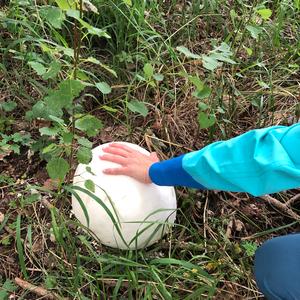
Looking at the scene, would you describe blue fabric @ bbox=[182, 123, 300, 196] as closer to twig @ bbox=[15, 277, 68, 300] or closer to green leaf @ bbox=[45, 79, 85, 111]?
green leaf @ bbox=[45, 79, 85, 111]

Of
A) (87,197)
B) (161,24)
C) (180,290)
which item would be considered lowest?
(180,290)

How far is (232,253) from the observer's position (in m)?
2.09

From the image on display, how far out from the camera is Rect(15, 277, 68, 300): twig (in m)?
1.90

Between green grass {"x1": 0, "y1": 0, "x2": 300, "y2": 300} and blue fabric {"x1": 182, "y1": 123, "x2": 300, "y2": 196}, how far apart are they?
16.8 inches

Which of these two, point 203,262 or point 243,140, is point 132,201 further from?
point 243,140

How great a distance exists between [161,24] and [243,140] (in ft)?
4.37

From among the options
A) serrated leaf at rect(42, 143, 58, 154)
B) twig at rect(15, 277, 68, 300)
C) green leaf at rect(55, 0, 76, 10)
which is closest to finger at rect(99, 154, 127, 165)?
serrated leaf at rect(42, 143, 58, 154)

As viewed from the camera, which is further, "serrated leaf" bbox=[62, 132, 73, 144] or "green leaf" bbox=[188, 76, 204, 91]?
"green leaf" bbox=[188, 76, 204, 91]

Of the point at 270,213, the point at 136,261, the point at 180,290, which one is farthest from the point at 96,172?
the point at 270,213

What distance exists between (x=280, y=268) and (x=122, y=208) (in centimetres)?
60

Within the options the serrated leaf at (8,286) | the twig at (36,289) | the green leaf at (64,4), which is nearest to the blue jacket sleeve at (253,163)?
the green leaf at (64,4)

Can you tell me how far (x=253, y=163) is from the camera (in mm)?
1488

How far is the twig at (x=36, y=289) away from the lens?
74.9 inches

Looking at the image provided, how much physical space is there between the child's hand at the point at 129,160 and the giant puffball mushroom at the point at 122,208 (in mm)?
19
